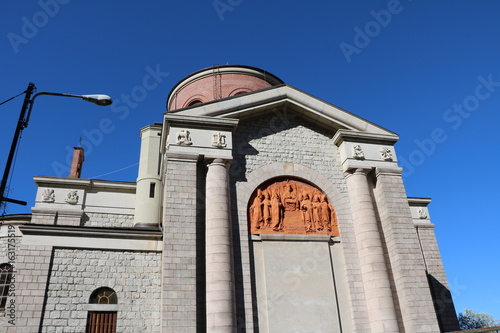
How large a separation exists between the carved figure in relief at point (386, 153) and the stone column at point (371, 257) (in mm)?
1130

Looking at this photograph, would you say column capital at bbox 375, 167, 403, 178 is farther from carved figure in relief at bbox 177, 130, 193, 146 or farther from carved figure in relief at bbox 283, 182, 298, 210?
carved figure in relief at bbox 177, 130, 193, 146

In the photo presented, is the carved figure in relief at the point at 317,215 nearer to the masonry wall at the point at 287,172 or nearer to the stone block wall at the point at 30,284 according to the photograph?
the masonry wall at the point at 287,172

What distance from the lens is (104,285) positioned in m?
11.7

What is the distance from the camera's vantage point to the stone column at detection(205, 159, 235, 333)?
11.1 m

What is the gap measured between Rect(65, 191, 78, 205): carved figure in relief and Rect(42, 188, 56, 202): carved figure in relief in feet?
2.15

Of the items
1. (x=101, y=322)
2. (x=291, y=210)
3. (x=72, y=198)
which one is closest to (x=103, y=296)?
(x=101, y=322)

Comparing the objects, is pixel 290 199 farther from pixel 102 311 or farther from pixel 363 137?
pixel 102 311

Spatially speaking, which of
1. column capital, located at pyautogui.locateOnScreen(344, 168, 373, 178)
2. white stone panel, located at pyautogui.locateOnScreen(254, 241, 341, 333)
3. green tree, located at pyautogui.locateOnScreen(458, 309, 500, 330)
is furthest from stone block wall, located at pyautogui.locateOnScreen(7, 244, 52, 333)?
green tree, located at pyautogui.locateOnScreen(458, 309, 500, 330)

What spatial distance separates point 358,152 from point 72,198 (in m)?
13.8

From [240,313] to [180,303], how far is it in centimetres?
188

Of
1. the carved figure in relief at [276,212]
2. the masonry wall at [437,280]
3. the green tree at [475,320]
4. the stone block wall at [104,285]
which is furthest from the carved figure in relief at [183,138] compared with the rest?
the green tree at [475,320]

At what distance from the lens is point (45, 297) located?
11086mm

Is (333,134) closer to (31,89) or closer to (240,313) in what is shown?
(240,313)

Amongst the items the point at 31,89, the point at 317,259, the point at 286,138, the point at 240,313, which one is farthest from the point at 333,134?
the point at 31,89
